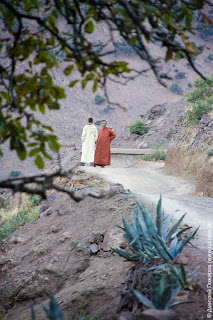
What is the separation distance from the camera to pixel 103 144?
13.9 meters

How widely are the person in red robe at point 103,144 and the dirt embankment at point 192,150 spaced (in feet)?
7.07

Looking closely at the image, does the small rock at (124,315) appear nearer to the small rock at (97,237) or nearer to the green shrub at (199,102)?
the small rock at (97,237)

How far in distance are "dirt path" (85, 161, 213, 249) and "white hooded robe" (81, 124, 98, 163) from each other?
153 centimetres

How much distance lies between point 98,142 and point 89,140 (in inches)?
12.6

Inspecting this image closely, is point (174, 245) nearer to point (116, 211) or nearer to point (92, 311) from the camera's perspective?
point (92, 311)

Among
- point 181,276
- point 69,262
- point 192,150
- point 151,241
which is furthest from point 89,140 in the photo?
point 181,276

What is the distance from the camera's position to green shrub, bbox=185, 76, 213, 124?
14.6m

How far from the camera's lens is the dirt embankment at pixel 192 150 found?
11899 millimetres

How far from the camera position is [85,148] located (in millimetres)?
14328

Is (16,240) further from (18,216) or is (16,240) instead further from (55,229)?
(18,216)

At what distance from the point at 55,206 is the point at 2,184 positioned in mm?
6409

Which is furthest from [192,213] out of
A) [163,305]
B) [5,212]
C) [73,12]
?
[5,212]

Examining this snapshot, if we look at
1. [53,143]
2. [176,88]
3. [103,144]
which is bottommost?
[103,144]

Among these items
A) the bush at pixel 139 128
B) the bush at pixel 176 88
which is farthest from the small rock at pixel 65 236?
the bush at pixel 176 88
